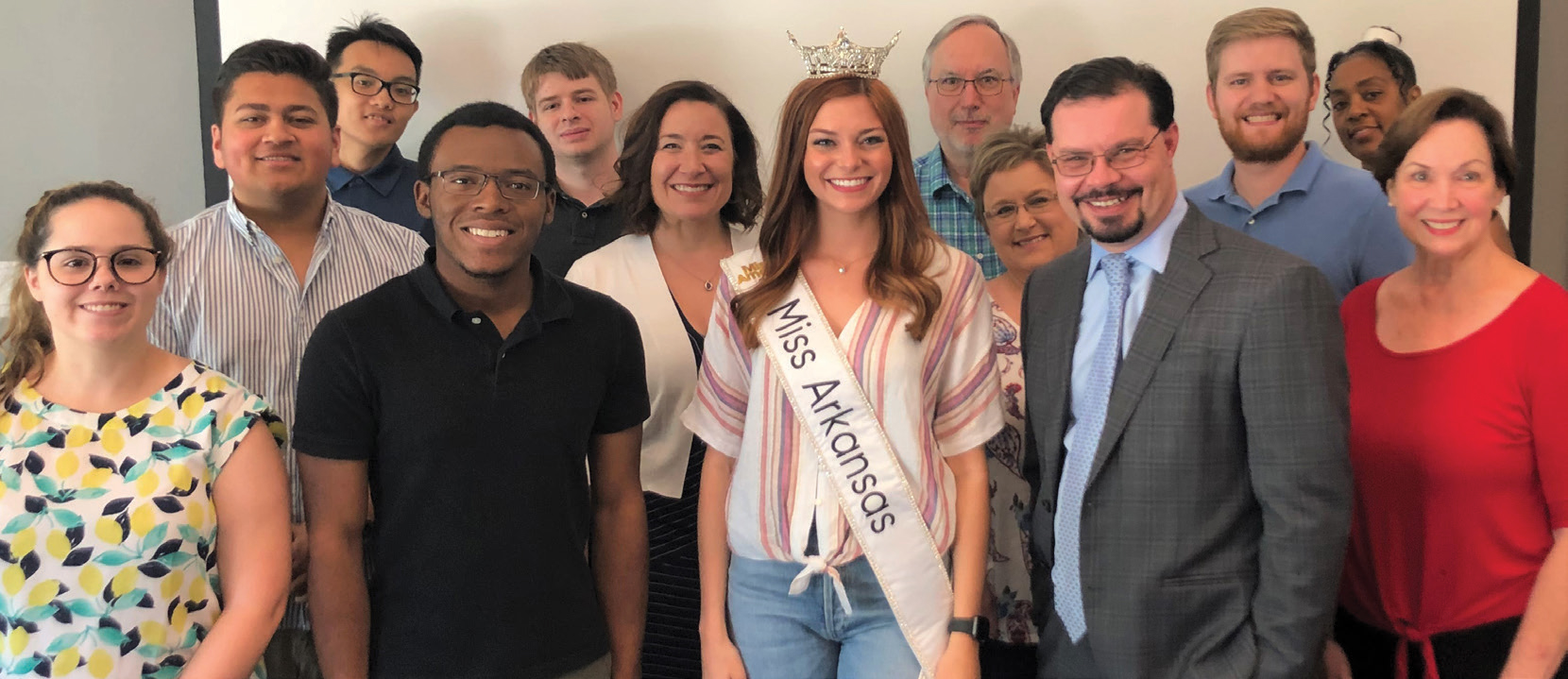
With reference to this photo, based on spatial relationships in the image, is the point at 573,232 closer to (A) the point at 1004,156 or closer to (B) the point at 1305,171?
(A) the point at 1004,156

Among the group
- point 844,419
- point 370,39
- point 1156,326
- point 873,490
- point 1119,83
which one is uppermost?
point 370,39

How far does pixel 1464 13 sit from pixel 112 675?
3.44 meters

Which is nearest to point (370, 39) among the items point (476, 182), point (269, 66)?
point (269, 66)

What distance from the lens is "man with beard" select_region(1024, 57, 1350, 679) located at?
1.42 meters

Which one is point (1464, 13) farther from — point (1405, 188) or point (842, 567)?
point (842, 567)

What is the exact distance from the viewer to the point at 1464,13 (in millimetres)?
→ 2938

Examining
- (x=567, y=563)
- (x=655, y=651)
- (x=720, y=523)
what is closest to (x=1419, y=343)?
(x=720, y=523)

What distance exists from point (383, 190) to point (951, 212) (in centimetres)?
154

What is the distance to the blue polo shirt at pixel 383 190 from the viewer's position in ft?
9.41

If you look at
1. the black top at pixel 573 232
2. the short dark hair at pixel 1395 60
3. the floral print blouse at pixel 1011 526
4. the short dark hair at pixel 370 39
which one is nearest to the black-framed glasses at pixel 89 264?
the black top at pixel 573 232

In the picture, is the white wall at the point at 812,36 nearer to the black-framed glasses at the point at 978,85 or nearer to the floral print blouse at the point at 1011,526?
the black-framed glasses at the point at 978,85

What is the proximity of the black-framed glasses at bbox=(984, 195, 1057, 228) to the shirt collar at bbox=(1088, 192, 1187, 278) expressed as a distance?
0.70 meters

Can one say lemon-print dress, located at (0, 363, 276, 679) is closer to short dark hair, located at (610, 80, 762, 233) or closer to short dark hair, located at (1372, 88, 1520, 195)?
short dark hair, located at (610, 80, 762, 233)

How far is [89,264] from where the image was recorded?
147cm
